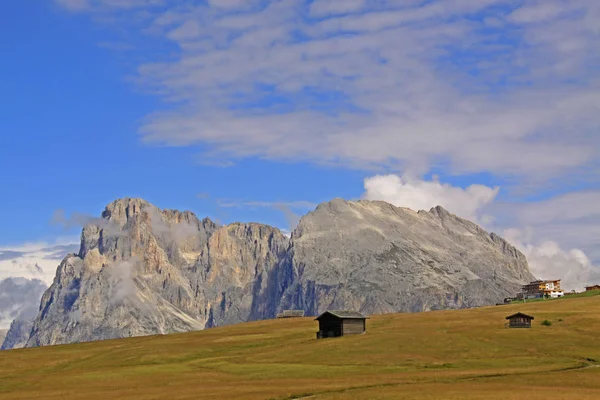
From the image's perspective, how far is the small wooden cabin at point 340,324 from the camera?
501 feet

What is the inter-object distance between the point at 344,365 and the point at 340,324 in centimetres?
4739

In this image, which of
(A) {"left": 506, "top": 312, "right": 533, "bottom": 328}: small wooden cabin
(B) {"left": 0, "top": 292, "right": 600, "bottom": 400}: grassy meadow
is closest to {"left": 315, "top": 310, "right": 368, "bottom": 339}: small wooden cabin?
(B) {"left": 0, "top": 292, "right": 600, "bottom": 400}: grassy meadow

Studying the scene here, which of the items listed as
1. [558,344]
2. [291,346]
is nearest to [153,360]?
[291,346]

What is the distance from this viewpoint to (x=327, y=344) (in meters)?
133

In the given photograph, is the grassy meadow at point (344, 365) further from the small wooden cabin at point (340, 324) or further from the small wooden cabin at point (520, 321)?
the small wooden cabin at point (340, 324)

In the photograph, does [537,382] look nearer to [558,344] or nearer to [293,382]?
[293,382]

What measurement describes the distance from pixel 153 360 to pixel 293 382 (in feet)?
168

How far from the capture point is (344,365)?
106 meters

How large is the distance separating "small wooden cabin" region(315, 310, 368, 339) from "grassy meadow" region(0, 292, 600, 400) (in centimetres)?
302

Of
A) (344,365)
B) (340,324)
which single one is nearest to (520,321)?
(340,324)

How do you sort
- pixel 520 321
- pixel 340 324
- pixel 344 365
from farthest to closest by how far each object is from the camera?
pixel 340 324 → pixel 520 321 → pixel 344 365

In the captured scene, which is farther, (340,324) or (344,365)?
(340,324)

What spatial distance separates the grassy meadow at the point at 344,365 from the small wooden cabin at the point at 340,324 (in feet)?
9.92

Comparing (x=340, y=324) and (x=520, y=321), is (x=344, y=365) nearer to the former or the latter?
(x=340, y=324)
